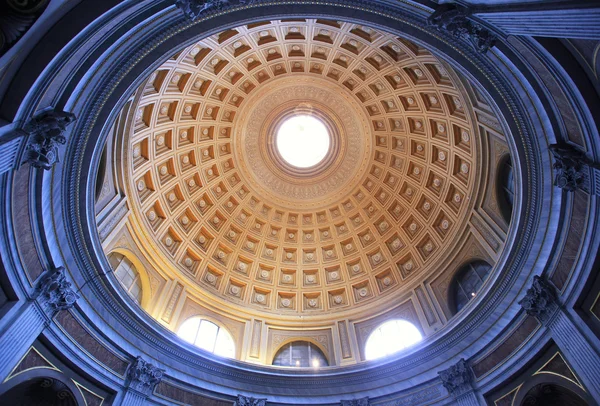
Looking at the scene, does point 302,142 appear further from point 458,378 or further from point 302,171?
point 458,378

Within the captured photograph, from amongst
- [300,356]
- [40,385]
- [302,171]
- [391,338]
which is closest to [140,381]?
[40,385]

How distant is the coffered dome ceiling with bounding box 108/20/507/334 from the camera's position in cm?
1872

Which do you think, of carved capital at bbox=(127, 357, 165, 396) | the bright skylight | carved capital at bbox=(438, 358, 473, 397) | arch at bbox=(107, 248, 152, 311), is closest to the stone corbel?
carved capital at bbox=(127, 357, 165, 396)

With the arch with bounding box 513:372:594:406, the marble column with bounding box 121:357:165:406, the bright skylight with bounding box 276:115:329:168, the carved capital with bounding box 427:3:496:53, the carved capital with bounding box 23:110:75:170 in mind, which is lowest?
the arch with bounding box 513:372:594:406

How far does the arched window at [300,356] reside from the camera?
2017cm

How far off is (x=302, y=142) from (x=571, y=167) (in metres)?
20.0

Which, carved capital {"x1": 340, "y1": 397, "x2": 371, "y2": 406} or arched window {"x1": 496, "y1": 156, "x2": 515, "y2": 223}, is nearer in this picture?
carved capital {"x1": 340, "y1": 397, "x2": 371, "y2": 406}

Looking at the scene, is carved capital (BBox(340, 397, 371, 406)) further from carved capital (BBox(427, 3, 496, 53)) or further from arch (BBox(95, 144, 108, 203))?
carved capital (BBox(427, 3, 496, 53))

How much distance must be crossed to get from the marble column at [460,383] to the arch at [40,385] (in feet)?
41.5

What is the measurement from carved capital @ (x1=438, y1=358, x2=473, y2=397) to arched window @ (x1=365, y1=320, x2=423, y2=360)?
13.2 ft

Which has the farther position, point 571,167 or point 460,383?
point 460,383

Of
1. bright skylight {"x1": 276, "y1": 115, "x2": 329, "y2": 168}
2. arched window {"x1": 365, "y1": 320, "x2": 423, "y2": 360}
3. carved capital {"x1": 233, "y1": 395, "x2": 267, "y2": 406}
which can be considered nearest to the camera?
carved capital {"x1": 233, "y1": 395, "x2": 267, "y2": 406}

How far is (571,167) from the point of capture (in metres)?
10.5

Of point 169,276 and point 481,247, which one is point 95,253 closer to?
point 169,276
